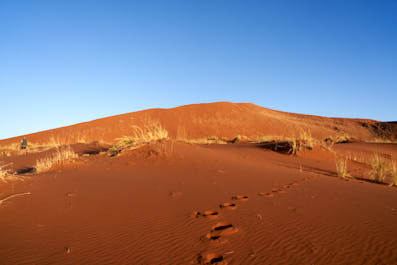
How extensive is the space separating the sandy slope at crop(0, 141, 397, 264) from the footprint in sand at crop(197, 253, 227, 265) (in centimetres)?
2

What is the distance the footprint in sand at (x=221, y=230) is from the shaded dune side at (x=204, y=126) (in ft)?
96.1

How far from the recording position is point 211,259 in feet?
6.81

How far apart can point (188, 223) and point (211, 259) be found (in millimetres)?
796

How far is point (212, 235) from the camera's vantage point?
2.52 metres

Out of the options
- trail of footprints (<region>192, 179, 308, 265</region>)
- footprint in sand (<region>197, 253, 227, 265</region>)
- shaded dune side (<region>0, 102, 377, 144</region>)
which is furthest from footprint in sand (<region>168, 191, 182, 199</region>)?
shaded dune side (<region>0, 102, 377, 144</region>)

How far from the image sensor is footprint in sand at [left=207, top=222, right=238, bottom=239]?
8.26 feet

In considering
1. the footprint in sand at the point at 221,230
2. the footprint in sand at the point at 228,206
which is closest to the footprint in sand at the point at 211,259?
the footprint in sand at the point at 221,230

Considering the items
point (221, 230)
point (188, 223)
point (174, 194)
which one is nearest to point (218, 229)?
point (221, 230)

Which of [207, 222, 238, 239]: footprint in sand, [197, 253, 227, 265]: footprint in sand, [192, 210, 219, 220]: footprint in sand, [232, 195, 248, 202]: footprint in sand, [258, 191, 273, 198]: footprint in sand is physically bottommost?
[258, 191, 273, 198]: footprint in sand

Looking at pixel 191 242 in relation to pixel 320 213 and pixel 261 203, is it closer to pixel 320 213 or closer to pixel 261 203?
pixel 261 203

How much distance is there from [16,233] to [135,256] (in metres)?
1.37

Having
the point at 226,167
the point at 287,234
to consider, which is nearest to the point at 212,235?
the point at 287,234

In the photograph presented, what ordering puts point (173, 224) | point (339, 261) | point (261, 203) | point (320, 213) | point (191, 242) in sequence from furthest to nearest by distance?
point (261, 203)
point (320, 213)
point (173, 224)
point (191, 242)
point (339, 261)

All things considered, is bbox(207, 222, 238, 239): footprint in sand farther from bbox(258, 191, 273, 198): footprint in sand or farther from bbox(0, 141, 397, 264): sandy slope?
bbox(258, 191, 273, 198): footprint in sand
